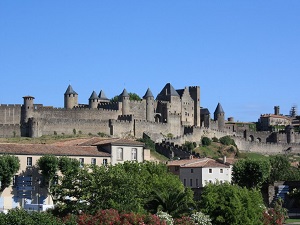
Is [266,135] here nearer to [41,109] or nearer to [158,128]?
[158,128]

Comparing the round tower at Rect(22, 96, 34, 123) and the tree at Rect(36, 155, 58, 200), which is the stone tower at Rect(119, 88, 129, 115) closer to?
the round tower at Rect(22, 96, 34, 123)

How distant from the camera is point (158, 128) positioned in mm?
123250

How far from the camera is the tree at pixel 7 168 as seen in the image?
2221 inches

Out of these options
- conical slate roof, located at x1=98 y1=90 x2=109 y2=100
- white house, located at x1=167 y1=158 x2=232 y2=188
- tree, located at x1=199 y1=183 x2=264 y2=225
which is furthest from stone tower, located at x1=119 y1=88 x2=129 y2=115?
tree, located at x1=199 y1=183 x2=264 y2=225

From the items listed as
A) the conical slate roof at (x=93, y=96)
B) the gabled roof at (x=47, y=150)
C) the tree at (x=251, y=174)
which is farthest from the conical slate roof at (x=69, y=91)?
the tree at (x=251, y=174)

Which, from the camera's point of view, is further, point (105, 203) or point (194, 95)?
point (194, 95)

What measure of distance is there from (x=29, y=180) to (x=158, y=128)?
6420cm

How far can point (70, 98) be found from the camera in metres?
125

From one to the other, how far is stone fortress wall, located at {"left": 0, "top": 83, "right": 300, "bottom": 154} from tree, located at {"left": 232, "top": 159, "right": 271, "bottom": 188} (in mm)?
44459

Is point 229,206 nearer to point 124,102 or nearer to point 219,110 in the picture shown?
point 124,102

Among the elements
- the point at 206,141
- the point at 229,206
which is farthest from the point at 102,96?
the point at 229,206

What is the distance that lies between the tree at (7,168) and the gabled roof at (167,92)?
259 feet

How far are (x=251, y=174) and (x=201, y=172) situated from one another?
6256 mm

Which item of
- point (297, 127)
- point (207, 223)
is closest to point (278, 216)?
point (207, 223)
